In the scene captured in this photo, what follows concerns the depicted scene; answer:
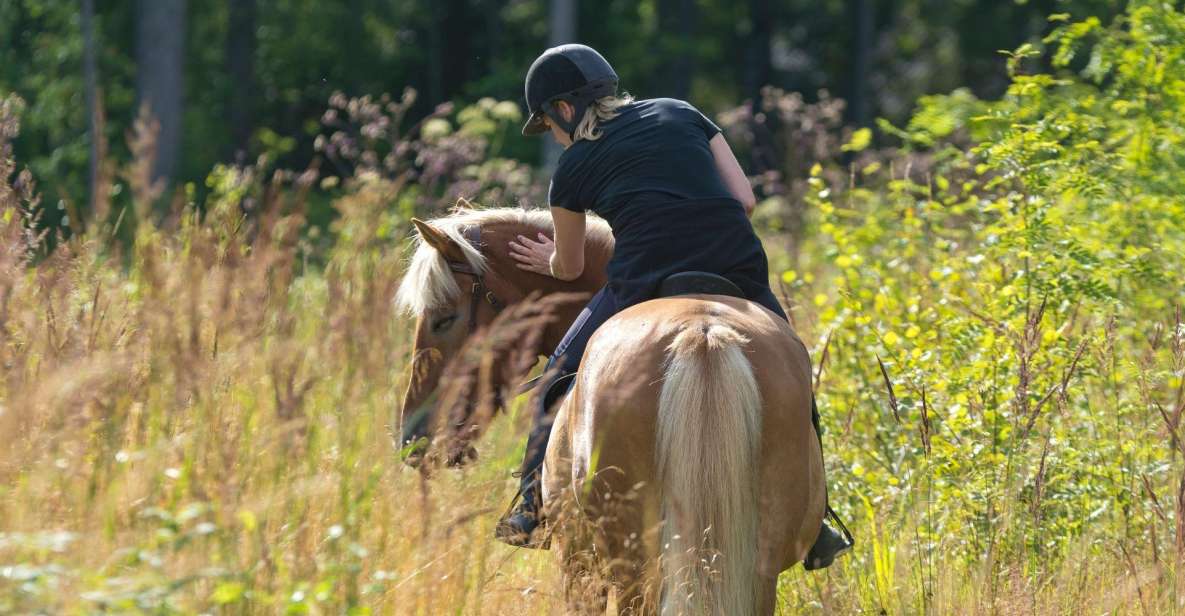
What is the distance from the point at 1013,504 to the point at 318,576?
8.53 feet

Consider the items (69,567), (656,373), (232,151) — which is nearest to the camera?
(69,567)

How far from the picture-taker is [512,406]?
4.87 m

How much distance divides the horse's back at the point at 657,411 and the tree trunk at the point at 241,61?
25.7m

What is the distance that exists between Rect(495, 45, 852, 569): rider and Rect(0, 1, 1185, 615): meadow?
1.31 ft

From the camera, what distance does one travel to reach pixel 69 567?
2799mm

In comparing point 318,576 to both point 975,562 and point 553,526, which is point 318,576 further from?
point 975,562

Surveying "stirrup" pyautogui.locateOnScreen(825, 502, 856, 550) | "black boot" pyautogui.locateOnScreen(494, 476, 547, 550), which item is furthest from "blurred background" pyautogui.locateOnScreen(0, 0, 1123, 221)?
Result: "stirrup" pyautogui.locateOnScreen(825, 502, 856, 550)

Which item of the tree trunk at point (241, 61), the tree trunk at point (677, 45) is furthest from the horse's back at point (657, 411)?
the tree trunk at point (241, 61)

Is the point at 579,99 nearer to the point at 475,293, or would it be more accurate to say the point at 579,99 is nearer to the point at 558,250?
the point at 558,250

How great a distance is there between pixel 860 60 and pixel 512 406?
29403 mm

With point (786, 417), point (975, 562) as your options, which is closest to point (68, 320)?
point (786, 417)

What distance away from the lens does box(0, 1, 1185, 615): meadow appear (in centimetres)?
304

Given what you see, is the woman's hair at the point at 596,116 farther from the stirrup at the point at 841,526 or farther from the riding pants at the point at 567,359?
the stirrup at the point at 841,526

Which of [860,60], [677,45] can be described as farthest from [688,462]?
[860,60]
